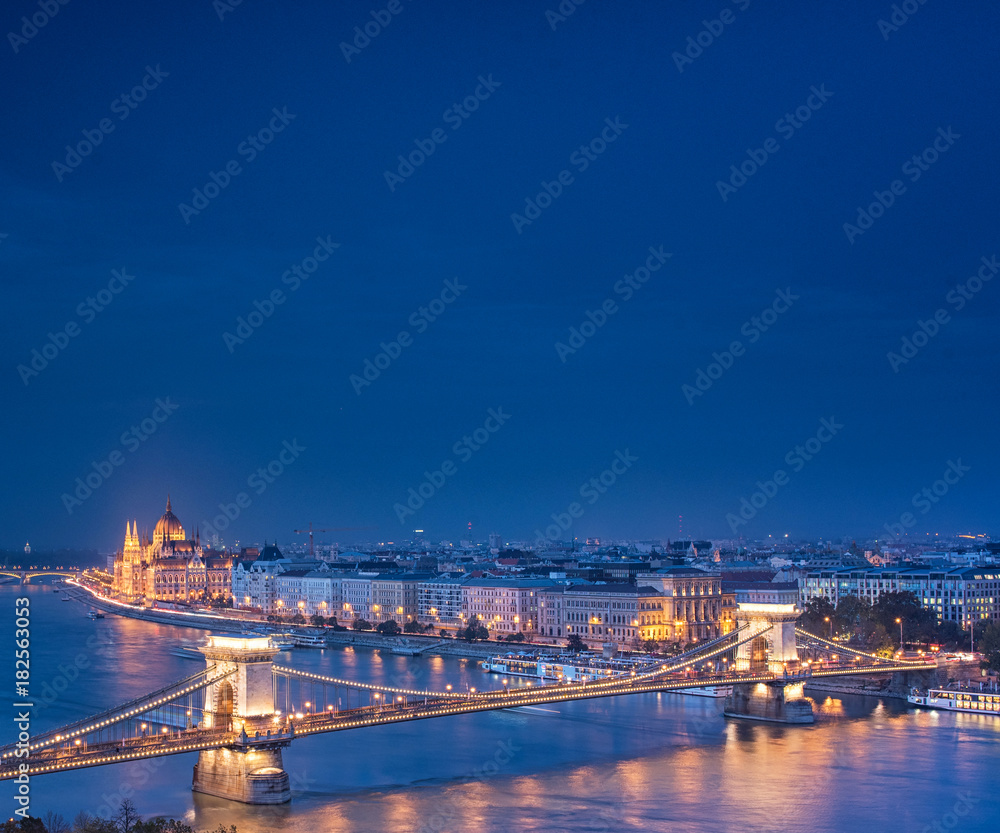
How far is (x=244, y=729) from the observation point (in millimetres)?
17938

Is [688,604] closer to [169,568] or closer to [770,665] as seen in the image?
[770,665]

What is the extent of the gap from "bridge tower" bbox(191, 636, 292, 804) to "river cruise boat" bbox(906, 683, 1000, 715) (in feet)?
48.3

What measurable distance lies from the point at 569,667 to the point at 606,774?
11968mm

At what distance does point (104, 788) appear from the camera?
722 inches

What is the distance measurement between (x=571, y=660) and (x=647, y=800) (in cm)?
1548

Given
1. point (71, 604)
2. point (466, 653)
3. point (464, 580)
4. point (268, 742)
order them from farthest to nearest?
1. point (71, 604)
2. point (464, 580)
3. point (466, 653)
4. point (268, 742)

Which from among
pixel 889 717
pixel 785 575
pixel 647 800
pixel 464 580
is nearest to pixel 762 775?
pixel 647 800

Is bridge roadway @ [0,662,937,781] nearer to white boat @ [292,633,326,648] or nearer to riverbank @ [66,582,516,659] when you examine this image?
riverbank @ [66,582,516,659]

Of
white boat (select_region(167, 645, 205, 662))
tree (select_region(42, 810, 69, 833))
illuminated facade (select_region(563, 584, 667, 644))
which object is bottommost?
white boat (select_region(167, 645, 205, 662))

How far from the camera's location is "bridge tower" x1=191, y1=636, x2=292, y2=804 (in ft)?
58.3

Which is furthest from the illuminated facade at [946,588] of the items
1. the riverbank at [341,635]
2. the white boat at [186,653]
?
the white boat at [186,653]

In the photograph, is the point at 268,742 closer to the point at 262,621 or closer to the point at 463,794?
the point at 463,794

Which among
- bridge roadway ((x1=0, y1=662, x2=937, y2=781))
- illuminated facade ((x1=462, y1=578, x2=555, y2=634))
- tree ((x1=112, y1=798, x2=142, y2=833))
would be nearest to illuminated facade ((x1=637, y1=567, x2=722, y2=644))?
illuminated facade ((x1=462, y1=578, x2=555, y2=634))

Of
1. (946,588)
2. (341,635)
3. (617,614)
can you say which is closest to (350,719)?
(617,614)
